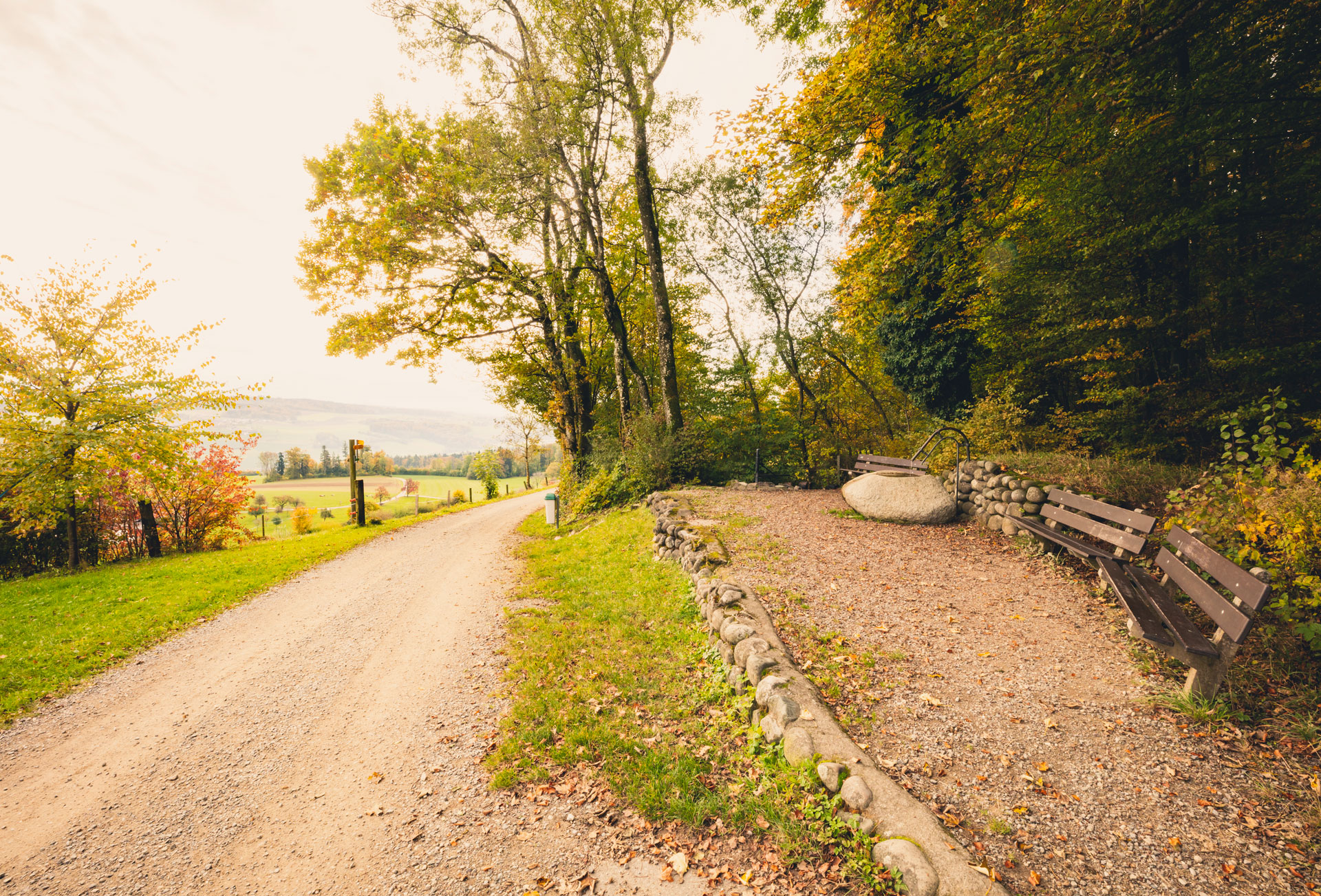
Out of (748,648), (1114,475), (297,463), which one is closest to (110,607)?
(748,648)

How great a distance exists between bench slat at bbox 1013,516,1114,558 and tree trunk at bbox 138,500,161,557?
708 inches

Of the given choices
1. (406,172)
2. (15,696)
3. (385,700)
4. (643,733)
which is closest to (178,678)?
(15,696)

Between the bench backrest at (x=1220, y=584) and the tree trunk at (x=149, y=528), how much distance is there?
17.9 m

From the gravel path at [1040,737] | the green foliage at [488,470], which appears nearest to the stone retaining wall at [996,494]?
the gravel path at [1040,737]

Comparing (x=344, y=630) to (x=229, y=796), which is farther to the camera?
(x=344, y=630)

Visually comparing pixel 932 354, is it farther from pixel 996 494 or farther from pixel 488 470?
pixel 488 470

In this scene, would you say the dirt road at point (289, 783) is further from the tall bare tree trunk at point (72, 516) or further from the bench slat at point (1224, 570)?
the tall bare tree trunk at point (72, 516)

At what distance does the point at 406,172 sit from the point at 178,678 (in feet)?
41.5

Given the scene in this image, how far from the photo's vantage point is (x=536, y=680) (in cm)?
438

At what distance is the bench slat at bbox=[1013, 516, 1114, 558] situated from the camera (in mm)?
4777

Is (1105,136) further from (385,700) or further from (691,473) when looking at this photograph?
(385,700)

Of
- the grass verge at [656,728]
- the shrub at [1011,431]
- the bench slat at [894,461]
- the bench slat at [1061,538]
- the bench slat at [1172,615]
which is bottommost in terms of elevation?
the grass verge at [656,728]

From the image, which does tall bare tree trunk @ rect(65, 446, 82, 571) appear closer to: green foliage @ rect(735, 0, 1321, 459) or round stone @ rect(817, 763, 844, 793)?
round stone @ rect(817, 763, 844, 793)

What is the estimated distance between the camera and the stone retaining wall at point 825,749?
2.14 m
